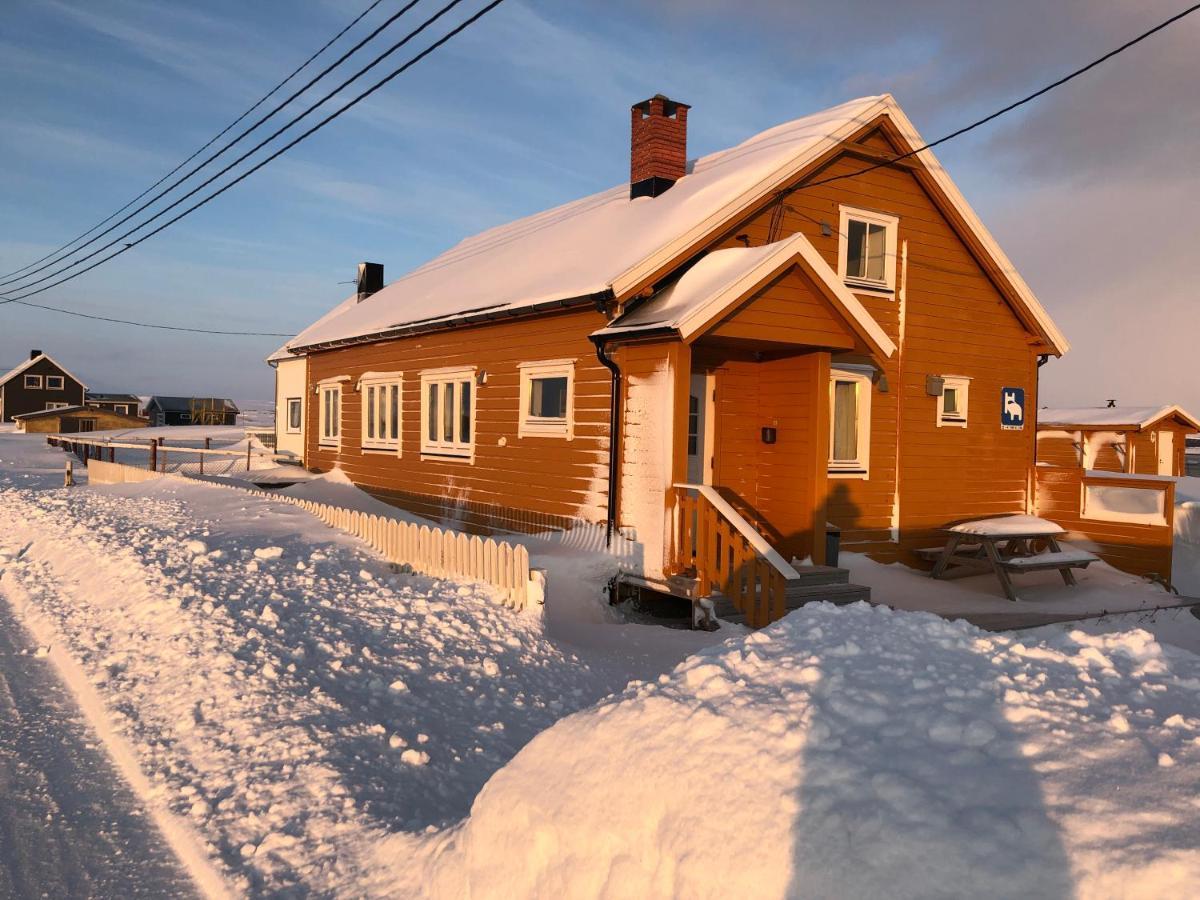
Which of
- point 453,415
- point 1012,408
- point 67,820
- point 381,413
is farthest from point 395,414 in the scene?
point 67,820

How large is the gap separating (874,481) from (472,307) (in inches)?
267

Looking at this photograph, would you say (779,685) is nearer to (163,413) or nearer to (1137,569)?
(1137,569)

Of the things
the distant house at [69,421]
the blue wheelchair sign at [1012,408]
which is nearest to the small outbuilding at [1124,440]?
the blue wheelchair sign at [1012,408]

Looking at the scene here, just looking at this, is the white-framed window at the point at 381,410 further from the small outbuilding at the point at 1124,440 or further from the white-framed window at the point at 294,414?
the small outbuilding at the point at 1124,440

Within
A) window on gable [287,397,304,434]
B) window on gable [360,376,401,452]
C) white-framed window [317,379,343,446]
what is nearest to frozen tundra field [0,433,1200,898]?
window on gable [360,376,401,452]

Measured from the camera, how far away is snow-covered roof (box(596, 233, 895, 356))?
9.48 m

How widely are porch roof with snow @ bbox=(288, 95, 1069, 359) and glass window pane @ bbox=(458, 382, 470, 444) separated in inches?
45.0

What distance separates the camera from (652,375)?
10281 millimetres

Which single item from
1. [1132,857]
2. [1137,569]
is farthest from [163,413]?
[1132,857]

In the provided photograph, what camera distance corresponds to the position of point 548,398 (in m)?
12.6

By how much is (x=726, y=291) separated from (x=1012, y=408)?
26.1 feet

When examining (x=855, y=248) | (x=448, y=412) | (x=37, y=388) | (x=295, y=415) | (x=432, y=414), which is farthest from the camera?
(x=37, y=388)

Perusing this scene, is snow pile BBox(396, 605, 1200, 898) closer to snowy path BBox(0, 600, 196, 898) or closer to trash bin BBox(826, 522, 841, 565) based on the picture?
snowy path BBox(0, 600, 196, 898)

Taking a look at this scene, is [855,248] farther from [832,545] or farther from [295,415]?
[295,415]
